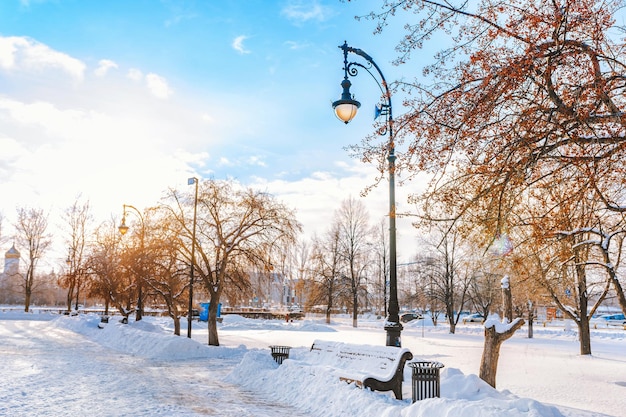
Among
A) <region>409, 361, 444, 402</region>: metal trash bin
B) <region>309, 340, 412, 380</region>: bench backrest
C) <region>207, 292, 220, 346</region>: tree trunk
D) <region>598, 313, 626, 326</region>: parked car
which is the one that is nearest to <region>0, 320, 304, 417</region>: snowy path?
<region>309, 340, 412, 380</region>: bench backrest

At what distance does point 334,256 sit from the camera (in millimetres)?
55969

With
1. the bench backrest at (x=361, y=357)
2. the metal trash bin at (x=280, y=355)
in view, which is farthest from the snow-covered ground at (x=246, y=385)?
the bench backrest at (x=361, y=357)

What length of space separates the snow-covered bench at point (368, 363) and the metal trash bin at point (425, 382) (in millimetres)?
538

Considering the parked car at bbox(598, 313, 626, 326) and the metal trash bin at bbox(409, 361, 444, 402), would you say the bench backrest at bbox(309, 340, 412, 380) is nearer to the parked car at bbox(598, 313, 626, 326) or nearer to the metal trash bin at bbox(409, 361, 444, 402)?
the metal trash bin at bbox(409, 361, 444, 402)

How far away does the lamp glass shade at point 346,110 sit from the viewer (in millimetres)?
9407

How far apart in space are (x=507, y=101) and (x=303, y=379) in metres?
7.88

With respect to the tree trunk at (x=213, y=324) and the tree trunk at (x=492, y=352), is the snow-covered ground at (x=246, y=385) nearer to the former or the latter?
the tree trunk at (x=492, y=352)

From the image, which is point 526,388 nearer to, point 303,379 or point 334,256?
point 303,379

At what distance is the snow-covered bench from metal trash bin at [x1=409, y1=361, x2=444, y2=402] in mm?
538

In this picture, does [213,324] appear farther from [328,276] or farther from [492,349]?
[328,276]

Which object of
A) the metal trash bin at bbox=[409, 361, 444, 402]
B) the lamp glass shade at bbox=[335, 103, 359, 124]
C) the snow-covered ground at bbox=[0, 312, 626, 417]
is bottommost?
the snow-covered ground at bbox=[0, 312, 626, 417]

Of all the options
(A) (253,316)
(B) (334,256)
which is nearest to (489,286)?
(B) (334,256)

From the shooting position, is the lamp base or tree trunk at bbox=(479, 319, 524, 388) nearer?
the lamp base

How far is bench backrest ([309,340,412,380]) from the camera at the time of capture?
10086mm
